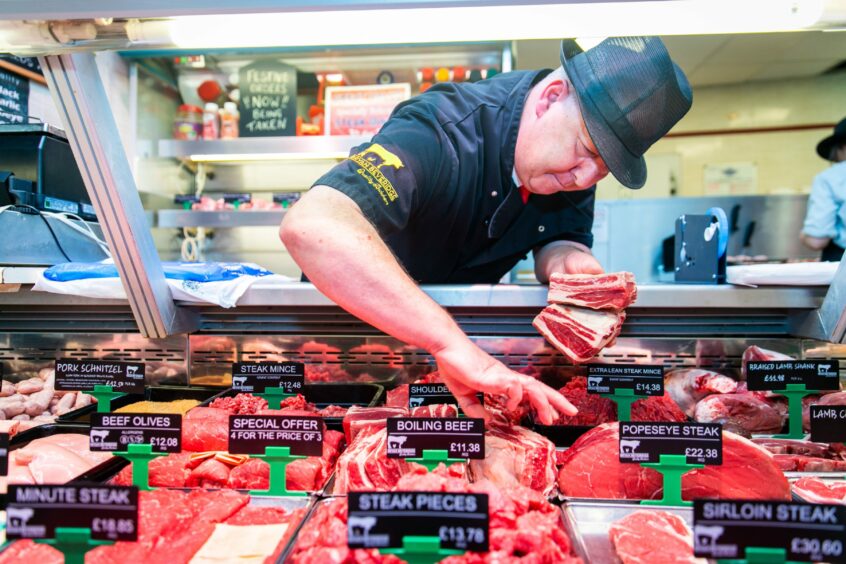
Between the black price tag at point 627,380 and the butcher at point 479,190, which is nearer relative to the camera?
the butcher at point 479,190

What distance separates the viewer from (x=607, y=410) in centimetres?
215

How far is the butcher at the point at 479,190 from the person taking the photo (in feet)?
5.28

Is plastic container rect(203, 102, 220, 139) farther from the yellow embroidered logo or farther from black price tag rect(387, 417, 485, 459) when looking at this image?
black price tag rect(387, 417, 485, 459)

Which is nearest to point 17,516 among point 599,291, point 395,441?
point 395,441

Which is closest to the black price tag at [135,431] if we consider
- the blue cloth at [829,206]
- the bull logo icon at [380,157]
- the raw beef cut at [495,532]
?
the raw beef cut at [495,532]

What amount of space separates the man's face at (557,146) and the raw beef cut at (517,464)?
3.25ft

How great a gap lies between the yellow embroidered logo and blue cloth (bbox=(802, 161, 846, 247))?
6.24 meters

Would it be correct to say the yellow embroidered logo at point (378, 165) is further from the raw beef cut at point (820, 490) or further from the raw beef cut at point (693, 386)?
the raw beef cut at point (820, 490)

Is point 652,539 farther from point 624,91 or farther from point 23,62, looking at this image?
point 23,62

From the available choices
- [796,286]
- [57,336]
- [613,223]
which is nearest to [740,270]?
[796,286]

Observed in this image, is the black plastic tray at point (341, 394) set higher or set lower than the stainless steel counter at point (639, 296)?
lower

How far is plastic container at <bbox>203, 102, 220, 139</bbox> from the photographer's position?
19.5 ft

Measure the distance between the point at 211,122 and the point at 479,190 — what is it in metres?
4.56

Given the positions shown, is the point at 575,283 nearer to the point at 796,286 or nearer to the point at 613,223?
the point at 796,286
